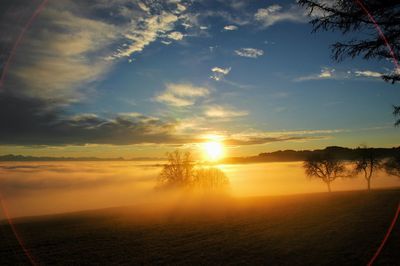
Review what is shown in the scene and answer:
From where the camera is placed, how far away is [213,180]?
99.2 m

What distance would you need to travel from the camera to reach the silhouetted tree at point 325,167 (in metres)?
Result: 73.6

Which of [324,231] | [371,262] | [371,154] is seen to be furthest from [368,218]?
[371,154]

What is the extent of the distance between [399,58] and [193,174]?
69.6m

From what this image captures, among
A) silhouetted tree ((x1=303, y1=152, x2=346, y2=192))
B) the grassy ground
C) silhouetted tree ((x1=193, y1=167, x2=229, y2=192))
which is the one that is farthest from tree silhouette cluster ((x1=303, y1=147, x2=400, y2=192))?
the grassy ground

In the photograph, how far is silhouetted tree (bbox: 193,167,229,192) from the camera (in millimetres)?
95875

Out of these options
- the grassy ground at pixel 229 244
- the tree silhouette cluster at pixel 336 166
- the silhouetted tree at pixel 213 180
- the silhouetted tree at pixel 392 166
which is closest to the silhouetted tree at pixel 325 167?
the tree silhouette cluster at pixel 336 166

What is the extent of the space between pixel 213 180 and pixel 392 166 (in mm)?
49795

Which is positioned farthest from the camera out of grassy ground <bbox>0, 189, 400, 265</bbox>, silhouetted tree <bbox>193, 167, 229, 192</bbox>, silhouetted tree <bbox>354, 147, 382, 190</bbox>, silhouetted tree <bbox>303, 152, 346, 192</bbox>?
silhouetted tree <bbox>193, 167, 229, 192</bbox>

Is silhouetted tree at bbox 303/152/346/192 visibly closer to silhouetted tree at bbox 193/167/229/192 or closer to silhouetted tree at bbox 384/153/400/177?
silhouetted tree at bbox 384/153/400/177

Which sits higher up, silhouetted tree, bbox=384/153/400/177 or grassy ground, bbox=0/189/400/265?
silhouetted tree, bbox=384/153/400/177

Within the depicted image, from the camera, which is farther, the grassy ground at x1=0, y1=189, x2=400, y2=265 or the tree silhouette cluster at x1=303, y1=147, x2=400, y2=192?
the tree silhouette cluster at x1=303, y1=147, x2=400, y2=192

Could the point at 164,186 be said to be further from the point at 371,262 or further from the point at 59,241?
the point at 371,262

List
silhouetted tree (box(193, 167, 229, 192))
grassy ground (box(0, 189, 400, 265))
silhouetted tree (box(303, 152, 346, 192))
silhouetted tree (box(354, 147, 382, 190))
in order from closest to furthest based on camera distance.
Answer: grassy ground (box(0, 189, 400, 265))
silhouetted tree (box(354, 147, 382, 190))
silhouetted tree (box(303, 152, 346, 192))
silhouetted tree (box(193, 167, 229, 192))

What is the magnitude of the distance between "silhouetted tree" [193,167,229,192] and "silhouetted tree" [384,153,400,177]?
152 ft
